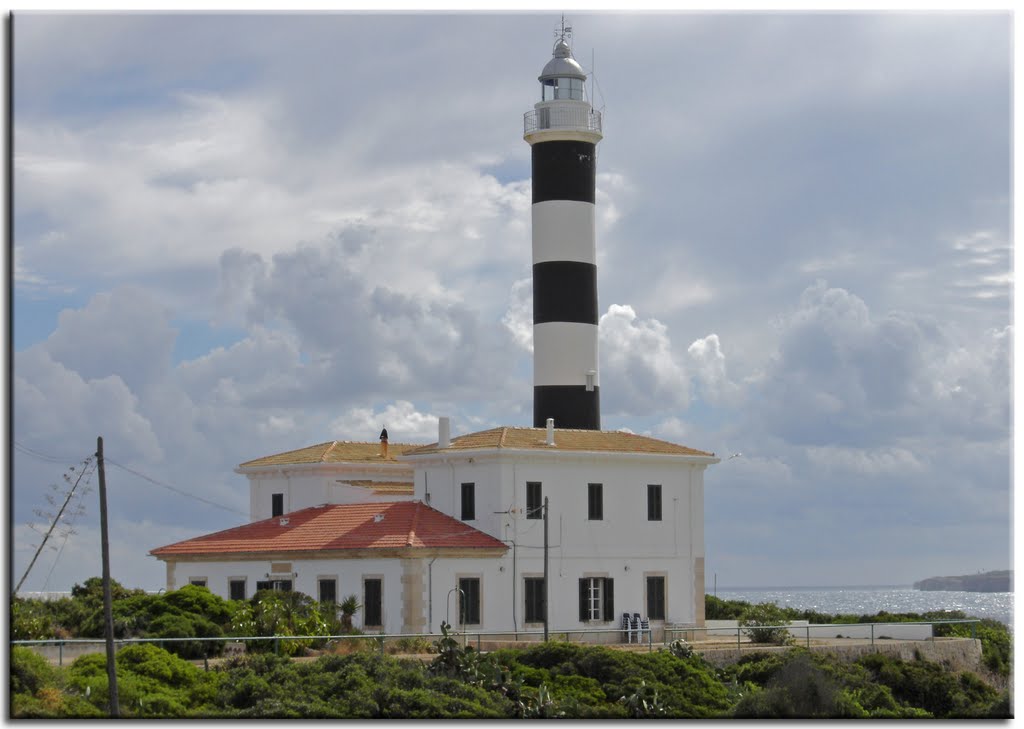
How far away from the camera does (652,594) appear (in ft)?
119

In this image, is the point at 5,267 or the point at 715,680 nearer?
the point at 5,267

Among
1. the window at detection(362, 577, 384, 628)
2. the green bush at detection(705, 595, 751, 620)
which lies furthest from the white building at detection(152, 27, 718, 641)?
the green bush at detection(705, 595, 751, 620)

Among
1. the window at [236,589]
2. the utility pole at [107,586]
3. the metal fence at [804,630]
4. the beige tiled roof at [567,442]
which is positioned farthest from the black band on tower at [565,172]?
the utility pole at [107,586]

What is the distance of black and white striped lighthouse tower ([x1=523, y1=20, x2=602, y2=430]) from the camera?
4100 cm

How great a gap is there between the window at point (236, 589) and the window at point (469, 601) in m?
5.27

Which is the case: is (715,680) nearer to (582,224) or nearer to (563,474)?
(563,474)

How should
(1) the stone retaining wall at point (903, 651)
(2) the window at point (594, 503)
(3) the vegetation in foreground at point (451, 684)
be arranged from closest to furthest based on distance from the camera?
1. (3) the vegetation in foreground at point (451, 684)
2. (1) the stone retaining wall at point (903, 651)
3. (2) the window at point (594, 503)

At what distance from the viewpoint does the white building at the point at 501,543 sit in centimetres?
3366

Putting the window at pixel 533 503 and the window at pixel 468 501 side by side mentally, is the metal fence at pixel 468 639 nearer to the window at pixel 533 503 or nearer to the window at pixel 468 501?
the window at pixel 533 503

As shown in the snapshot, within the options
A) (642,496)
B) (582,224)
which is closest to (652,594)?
(642,496)

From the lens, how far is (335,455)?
3941 centimetres

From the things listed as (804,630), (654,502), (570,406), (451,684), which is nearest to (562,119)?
(570,406)

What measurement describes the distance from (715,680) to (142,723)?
14425mm

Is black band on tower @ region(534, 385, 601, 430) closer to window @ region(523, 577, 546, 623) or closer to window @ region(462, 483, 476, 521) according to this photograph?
window @ region(462, 483, 476, 521)
